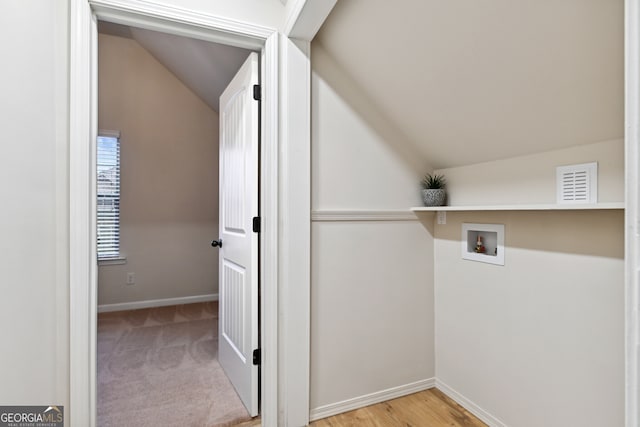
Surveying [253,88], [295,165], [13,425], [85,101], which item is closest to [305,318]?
[295,165]

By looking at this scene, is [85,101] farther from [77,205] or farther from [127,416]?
[127,416]

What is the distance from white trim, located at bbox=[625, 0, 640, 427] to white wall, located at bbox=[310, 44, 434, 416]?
1.28m

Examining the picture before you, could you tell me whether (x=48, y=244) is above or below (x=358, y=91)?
below

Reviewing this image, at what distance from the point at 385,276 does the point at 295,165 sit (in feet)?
2.78

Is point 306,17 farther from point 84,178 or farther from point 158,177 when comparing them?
point 158,177

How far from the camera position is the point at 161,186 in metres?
3.78

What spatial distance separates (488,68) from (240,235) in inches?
59.5

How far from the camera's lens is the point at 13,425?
998 mm

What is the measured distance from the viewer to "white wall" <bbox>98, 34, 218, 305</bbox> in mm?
3561

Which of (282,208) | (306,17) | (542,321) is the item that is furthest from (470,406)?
(306,17)

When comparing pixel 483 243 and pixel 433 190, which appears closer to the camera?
pixel 483 243

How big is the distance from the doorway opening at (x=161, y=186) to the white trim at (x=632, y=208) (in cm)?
261

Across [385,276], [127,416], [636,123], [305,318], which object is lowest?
[127,416]

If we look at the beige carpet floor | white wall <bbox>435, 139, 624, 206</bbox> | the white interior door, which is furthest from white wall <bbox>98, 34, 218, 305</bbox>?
white wall <bbox>435, 139, 624, 206</bbox>
